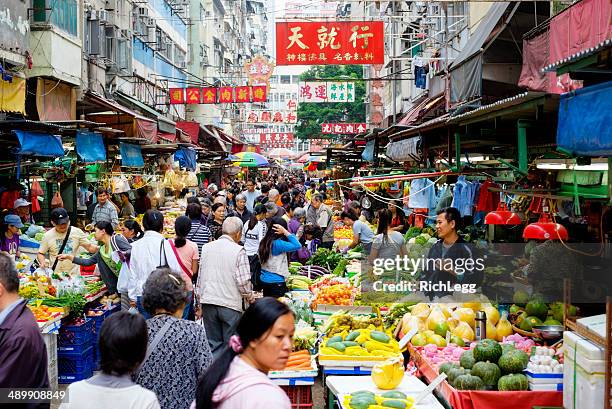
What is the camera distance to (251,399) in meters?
2.88

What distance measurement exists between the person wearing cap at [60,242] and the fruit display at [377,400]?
5.51 metres

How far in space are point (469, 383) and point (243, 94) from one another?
77.4 ft

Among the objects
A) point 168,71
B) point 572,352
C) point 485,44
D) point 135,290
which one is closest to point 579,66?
point 572,352

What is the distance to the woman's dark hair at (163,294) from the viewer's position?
15.5ft

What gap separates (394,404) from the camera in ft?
18.1

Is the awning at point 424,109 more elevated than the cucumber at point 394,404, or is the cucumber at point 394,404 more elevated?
the awning at point 424,109

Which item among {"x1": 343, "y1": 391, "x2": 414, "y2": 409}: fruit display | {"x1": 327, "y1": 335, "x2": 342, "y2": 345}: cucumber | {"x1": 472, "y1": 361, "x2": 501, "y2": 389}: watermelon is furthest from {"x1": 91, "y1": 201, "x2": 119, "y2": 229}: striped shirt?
{"x1": 472, "y1": 361, "x2": 501, "y2": 389}: watermelon

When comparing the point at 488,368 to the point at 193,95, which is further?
the point at 193,95

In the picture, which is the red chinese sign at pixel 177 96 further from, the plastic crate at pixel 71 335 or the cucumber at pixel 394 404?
the cucumber at pixel 394 404

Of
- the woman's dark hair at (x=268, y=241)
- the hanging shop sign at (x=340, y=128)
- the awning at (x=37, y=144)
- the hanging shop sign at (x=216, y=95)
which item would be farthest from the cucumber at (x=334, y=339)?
the hanging shop sign at (x=340, y=128)

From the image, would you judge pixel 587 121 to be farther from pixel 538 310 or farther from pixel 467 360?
pixel 538 310

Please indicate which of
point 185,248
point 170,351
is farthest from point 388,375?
point 185,248

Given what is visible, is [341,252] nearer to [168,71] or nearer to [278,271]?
[278,271]

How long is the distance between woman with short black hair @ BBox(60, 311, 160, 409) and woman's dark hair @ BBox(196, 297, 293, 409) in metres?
0.54
